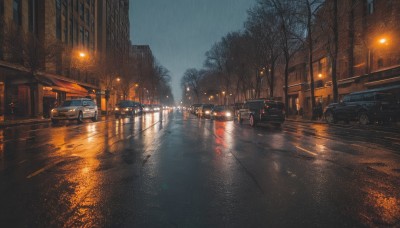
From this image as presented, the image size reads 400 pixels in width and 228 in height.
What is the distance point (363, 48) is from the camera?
98.0ft

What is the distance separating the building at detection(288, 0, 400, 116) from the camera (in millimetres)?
25672

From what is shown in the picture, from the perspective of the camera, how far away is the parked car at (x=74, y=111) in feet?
73.4

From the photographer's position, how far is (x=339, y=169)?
6387 mm

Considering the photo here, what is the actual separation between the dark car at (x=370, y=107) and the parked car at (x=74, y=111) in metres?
20.1

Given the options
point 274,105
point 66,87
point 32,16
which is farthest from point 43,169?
point 66,87

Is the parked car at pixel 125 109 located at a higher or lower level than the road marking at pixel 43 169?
higher

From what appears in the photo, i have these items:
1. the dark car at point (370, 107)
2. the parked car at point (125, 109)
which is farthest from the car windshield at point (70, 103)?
the dark car at point (370, 107)

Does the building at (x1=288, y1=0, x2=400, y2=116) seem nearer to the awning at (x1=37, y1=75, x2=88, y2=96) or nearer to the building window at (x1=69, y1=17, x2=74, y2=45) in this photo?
the awning at (x1=37, y1=75, x2=88, y2=96)

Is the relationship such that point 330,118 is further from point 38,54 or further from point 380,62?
point 38,54

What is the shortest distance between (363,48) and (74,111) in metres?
27.5

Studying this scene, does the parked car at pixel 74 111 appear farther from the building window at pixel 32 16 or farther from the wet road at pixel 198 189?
the wet road at pixel 198 189

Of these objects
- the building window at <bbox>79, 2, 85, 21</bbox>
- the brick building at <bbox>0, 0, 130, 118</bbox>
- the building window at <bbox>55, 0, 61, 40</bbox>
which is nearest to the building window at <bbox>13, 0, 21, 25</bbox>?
the brick building at <bbox>0, 0, 130, 118</bbox>

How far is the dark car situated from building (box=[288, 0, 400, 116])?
337cm

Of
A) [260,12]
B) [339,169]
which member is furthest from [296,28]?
[339,169]
